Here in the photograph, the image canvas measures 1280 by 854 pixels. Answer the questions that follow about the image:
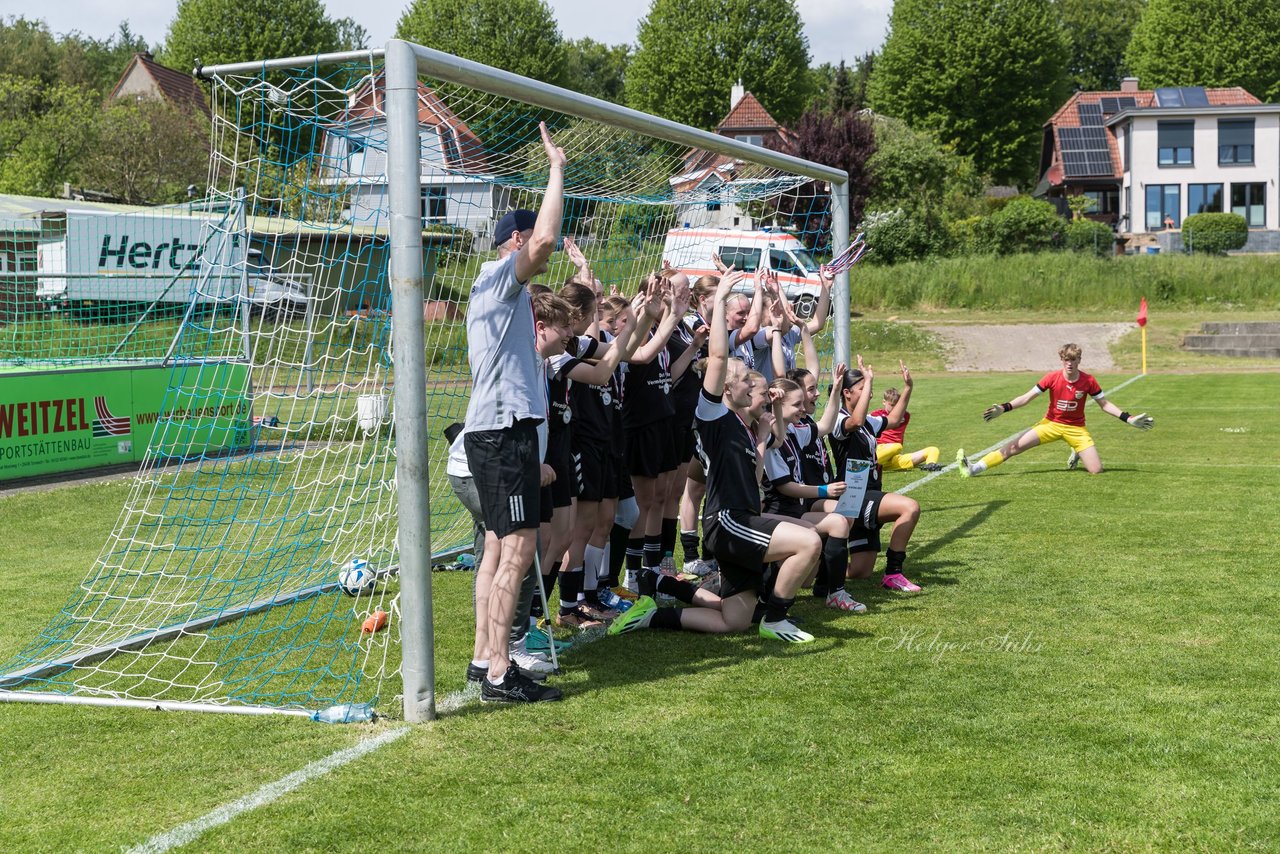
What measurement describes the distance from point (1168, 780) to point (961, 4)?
58.9 metres

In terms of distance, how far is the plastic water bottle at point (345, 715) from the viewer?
5.01m

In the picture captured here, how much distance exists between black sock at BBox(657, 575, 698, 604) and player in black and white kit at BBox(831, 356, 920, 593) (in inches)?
50.9

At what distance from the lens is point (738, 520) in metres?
6.14

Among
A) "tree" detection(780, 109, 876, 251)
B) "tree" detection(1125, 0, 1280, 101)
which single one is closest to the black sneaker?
"tree" detection(780, 109, 876, 251)

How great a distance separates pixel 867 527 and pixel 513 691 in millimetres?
3120

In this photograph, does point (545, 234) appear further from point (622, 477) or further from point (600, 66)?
point (600, 66)

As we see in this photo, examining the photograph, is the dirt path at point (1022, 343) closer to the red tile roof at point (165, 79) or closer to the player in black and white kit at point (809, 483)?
the player in black and white kit at point (809, 483)

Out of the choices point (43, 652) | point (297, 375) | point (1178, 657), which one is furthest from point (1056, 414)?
point (43, 652)

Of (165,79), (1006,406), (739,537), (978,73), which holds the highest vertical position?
(978,73)

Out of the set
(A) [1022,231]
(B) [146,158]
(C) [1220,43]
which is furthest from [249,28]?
(C) [1220,43]

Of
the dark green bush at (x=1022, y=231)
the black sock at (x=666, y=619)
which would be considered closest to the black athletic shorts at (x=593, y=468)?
the black sock at (x=666, y=619)

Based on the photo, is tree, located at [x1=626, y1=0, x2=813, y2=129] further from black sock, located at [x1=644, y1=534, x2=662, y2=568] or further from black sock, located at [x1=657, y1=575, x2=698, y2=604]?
black sock, located at [x1=657, y1=575, x2=698, y2=604]

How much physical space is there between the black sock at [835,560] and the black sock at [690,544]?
137cm

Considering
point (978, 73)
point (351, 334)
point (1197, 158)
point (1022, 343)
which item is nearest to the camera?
point (351, 334)
